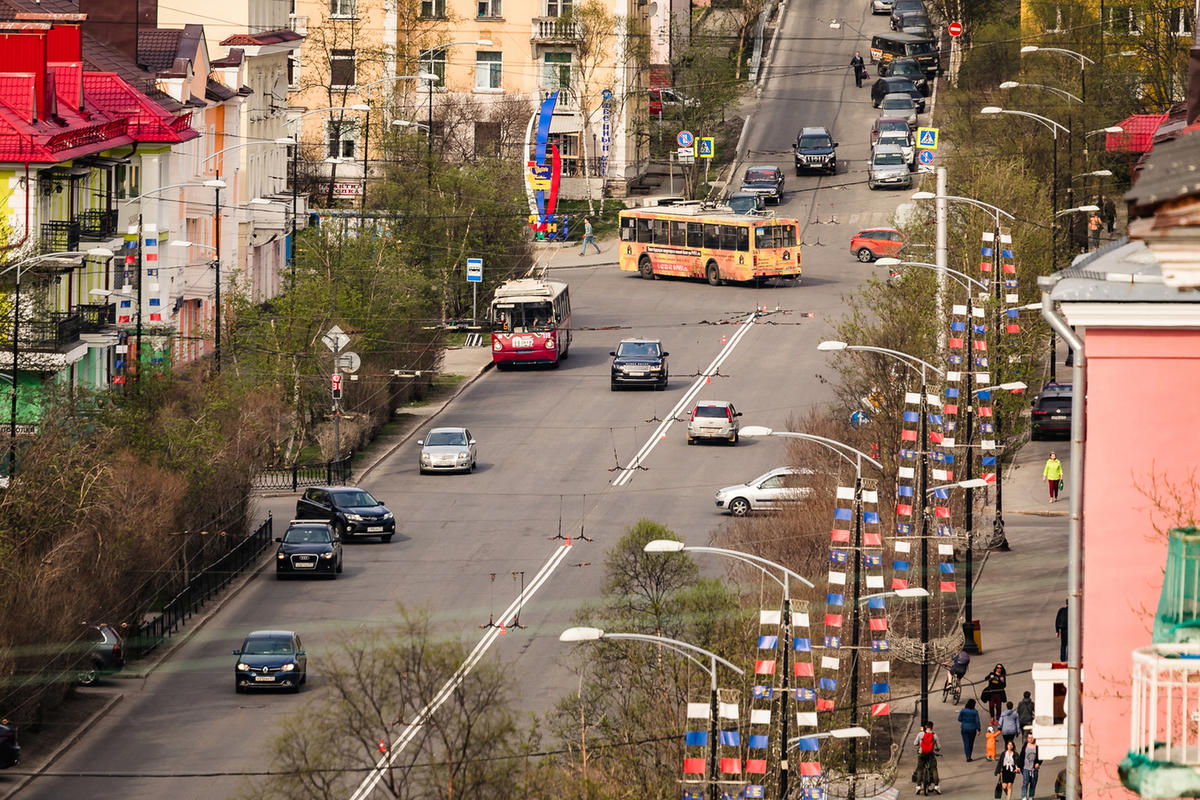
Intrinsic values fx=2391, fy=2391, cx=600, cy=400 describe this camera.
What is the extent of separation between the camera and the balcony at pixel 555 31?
108 meters

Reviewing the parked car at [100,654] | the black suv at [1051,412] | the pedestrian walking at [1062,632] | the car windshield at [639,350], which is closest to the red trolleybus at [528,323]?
the car windshield at [639,350]

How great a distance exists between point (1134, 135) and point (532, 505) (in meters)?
26.3

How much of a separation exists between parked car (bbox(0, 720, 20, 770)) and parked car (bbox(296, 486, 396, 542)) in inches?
668

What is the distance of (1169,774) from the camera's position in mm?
12219

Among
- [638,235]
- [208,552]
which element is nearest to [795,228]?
[638,235]

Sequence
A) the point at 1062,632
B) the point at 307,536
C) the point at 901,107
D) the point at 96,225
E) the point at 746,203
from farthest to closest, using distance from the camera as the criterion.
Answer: the point at 901,107 < the point at 746,203 < the point at 96,225 < the point at 307,536 < the point at 1062,632

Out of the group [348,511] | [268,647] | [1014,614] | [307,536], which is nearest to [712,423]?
[348,511]

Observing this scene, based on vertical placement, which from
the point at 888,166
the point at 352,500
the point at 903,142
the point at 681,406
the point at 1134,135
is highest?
the point at 1134,135

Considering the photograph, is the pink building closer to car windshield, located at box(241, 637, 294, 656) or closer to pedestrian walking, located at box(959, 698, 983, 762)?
pedestrian walking, located at box(959, 698, 983, 762)

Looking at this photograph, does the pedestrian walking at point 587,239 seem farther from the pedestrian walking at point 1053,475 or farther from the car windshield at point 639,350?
the pedestrian walking at point 1053,475

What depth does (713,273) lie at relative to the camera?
88.4 meters

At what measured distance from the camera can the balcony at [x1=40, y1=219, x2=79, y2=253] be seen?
208 ft

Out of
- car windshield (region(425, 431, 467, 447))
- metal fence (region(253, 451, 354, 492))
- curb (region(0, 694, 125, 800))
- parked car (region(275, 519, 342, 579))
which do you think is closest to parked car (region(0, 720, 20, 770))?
curb (region(0, 694, 125, 800))

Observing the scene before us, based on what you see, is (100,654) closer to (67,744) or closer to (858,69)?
(67,744)
